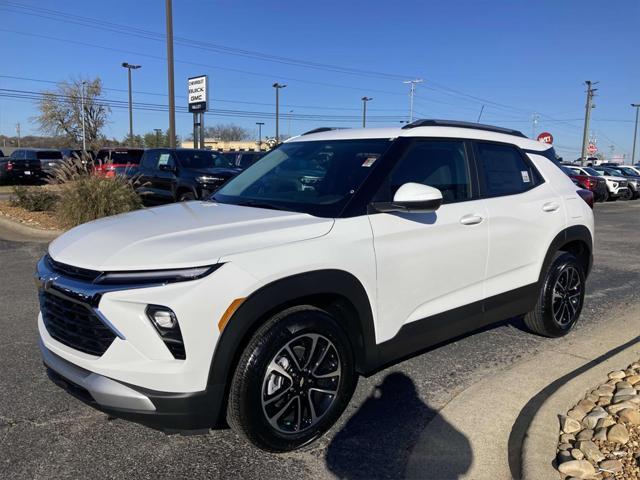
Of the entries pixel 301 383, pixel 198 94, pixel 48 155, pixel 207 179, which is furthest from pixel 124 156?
pixel 301 383

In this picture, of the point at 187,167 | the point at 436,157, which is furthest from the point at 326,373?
the point at 187,167

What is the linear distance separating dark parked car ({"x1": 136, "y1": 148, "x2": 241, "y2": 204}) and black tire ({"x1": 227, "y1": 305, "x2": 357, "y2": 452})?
843cm

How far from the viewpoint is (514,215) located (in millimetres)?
4137

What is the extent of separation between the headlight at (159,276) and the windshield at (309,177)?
89cm

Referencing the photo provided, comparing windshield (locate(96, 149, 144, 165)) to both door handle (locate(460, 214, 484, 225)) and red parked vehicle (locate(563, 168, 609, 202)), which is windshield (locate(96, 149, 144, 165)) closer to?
door handle (locate(460, 214, 484, 225))

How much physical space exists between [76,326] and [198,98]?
20.5 m

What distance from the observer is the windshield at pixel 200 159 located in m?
12.2

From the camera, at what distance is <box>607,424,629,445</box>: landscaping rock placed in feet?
10.00

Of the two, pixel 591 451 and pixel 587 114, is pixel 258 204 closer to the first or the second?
pixel 591 451

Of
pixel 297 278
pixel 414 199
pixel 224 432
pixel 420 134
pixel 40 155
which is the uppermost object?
pixel 420 134

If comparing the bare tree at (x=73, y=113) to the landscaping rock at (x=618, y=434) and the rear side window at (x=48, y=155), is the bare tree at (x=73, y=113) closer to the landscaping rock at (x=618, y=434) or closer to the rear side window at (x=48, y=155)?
the rear side window at (x=48, y=155)

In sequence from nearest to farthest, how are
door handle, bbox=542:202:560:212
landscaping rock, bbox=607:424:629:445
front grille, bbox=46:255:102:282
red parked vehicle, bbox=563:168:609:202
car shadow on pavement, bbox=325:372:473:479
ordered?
front grille, bbox=46:255:102:282 → car shadow on pavement, bbox=325:372:473:479 → landscaping rock, bbox=607:424:629:445 → door handle, bbox=542:202:560:212 → red parked vehicle, bbox=563:168:609:202

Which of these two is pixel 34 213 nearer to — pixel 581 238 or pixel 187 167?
pixel 187 167

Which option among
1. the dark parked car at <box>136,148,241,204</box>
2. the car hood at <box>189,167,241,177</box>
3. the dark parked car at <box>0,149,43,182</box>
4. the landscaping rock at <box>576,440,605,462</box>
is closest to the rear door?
the landscaping rock at <box>576,440,605,462</box>
